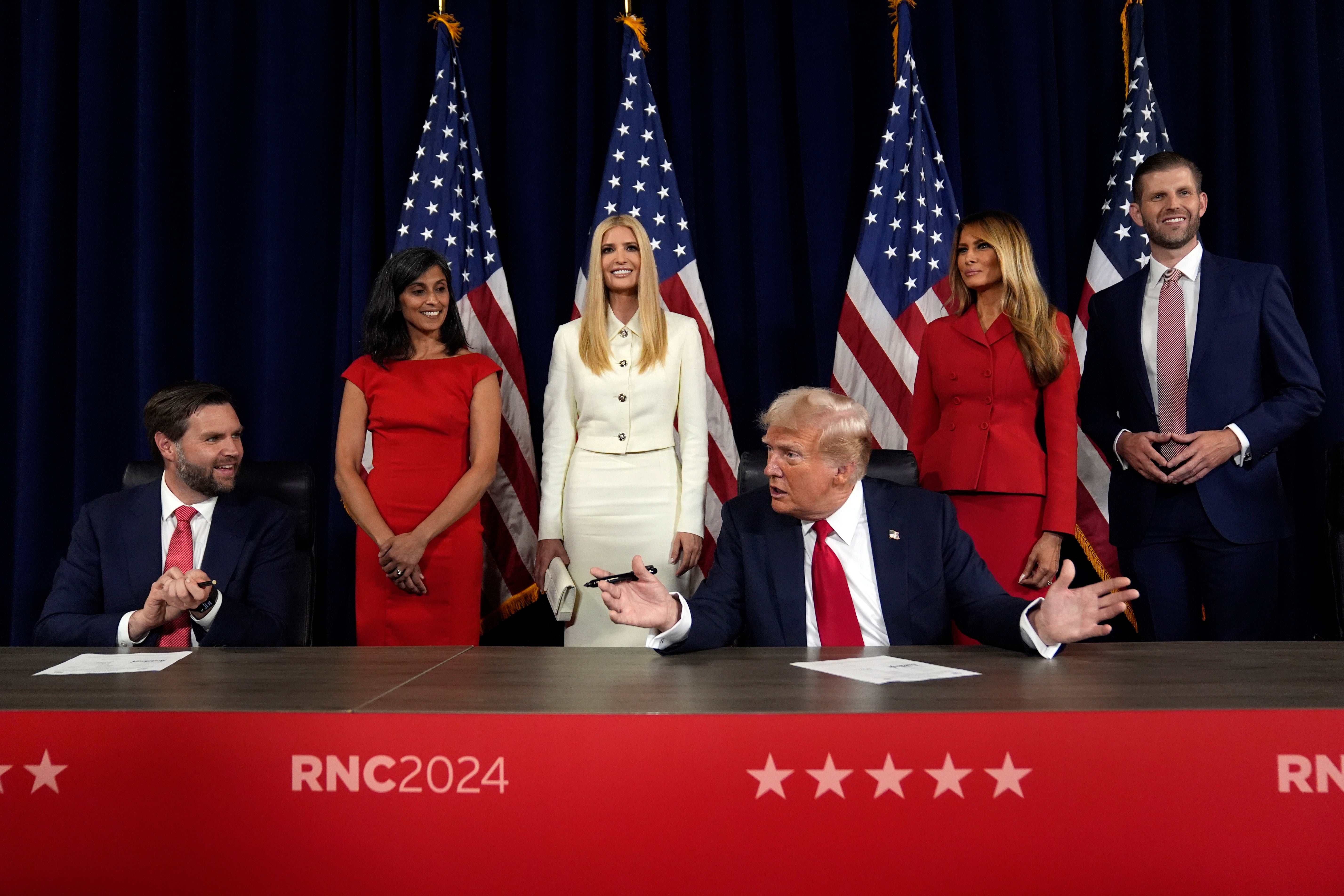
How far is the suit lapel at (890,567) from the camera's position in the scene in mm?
2023

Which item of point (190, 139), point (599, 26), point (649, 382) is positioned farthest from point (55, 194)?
point (649, 382)

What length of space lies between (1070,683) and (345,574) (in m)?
3.09

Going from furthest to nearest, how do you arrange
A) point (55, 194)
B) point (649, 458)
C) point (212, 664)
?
point (55, 194), point (649, 458), point (212, 664)

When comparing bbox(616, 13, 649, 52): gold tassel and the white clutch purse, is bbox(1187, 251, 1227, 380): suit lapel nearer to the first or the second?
the white clutch purse

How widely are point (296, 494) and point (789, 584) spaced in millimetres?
1386

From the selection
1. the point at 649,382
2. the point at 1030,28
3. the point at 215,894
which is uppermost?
the point at 1030,28

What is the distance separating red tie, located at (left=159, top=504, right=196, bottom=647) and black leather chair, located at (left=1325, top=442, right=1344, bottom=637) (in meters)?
2.80

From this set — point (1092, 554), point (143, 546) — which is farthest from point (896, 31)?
point (143, 546)

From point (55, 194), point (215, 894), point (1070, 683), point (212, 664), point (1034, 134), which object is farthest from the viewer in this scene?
point (55, 194)

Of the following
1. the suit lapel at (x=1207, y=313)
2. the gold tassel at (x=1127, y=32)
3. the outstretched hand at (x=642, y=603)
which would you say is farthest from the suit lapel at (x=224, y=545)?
the gold tassel at (x=1127, y=32)

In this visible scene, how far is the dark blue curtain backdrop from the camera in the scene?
3.93 meters

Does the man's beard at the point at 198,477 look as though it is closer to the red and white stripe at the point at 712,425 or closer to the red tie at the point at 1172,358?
the red and white stripe at the point at 712,425

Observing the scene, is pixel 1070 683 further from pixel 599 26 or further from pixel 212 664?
pixel 599 26

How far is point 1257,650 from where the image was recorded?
5.58 feet
